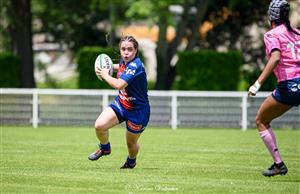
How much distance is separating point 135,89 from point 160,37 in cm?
2219

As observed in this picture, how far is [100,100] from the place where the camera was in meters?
25.7

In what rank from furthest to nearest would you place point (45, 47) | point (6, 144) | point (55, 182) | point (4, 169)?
point (45, 47) < point (6, 144) < point (4, 169) < point (55, 182)

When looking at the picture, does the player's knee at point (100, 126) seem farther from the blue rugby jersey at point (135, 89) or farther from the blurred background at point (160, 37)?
the blurred background at point (160, 37)

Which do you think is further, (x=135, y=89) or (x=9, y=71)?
(x=9, y=71)

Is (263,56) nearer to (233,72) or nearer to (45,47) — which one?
(233,72)

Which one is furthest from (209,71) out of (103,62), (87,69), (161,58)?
(103,62)

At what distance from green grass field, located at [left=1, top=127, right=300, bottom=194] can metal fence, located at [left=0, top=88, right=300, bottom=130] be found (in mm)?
3849

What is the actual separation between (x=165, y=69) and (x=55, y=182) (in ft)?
77.7

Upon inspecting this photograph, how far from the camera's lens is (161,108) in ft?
84.4

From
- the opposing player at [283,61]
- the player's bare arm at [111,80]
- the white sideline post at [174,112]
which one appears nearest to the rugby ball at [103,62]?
the player's bare arm at [111,80]

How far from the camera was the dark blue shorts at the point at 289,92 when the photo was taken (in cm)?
1145

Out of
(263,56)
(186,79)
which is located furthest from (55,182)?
(263,56)

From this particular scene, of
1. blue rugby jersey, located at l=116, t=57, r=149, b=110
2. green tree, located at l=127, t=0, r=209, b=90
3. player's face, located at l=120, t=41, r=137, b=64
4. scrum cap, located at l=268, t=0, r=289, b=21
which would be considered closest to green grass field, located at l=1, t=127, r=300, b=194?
blue rugby jersey, located at l=116, t=57, r=149, b=110

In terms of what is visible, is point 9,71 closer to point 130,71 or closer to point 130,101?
point 130,101
